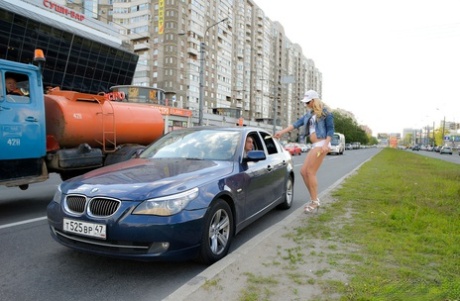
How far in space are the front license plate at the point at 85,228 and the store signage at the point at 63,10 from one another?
36.0 meters

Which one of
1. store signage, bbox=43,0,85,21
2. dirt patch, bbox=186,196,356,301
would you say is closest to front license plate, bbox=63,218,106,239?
dirt patch, bbox=186,196,356,301

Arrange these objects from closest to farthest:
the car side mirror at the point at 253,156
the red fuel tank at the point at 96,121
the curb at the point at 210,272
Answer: the curb at the point at 210,272
the car side mirror at the point at 253,156
the red fuel tank at the point at 96,121

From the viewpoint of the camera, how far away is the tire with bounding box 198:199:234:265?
11.4 ft

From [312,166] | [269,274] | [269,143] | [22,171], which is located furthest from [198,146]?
[22,171]

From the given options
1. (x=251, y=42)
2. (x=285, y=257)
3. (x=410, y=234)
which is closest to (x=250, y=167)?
(x=285, y=257)

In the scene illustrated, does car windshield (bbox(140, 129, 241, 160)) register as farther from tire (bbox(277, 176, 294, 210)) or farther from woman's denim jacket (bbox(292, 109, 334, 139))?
tire (bbox(277, 176, 294, 210))

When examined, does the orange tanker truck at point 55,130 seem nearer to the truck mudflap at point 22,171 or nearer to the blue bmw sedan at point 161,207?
the truck mudflap at point 22,171

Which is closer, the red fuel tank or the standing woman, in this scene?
the standing woman

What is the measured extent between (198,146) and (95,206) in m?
1.84

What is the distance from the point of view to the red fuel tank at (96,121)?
669 centimetres

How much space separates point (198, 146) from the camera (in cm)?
480

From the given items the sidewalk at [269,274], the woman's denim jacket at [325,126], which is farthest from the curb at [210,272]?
the woman's denim jacket at [325,126]

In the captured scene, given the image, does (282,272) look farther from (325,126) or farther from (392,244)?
(325,126)

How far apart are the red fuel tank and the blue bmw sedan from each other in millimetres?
2940
